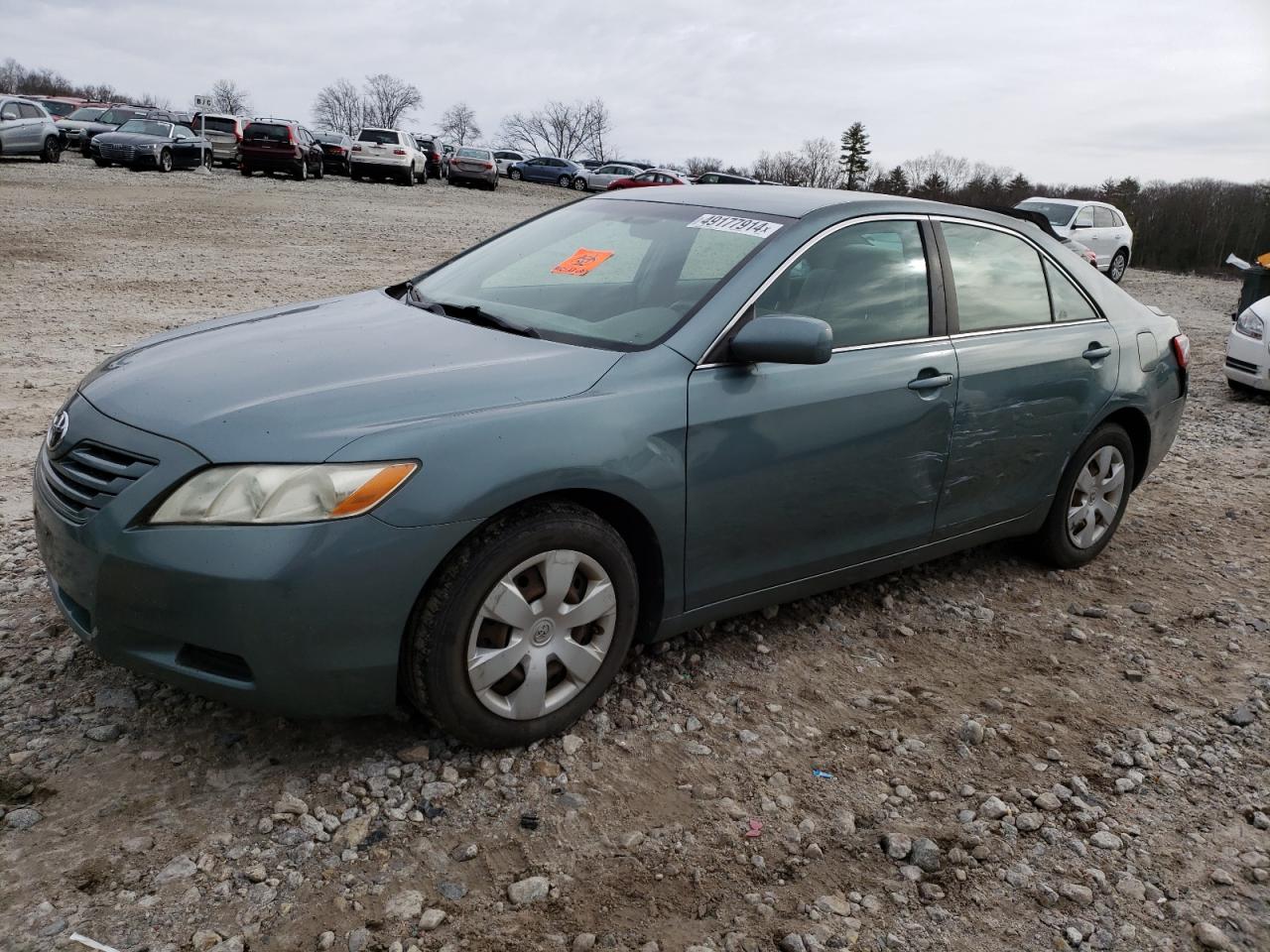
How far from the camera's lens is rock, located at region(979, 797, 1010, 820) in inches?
118

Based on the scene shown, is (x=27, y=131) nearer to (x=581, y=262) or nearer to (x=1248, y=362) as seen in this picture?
(x=1248, y=362)

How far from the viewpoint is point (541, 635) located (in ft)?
9.77

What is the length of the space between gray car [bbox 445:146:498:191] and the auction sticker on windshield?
3561cm

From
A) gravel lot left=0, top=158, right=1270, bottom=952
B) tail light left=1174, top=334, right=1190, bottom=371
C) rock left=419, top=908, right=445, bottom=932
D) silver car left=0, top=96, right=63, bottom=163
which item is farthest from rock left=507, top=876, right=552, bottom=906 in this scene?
silver car left=0, top=96, right=63, bottom=163

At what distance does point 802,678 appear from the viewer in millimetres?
3723

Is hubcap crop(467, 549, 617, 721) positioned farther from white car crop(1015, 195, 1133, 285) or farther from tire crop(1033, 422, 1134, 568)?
white car crop(1015, 195, 1133, 285)

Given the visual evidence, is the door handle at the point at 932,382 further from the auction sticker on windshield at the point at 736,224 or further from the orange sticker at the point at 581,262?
the orange sticker at the point at 581,262

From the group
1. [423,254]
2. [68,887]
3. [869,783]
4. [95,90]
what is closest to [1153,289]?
[423,254]

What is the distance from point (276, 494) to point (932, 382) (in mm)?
2342

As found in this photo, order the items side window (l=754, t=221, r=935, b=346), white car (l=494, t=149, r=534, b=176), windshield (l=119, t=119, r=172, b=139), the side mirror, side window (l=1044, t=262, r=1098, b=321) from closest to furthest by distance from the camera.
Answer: the side mirror
side window (l=754, t=221, r=935, b=346)
side window (l=1044, t=262, r=1098, b=321)
windshield (l=119, t=119, r=172, b=139)
white car (l=494, t=149, r=534, b=176)

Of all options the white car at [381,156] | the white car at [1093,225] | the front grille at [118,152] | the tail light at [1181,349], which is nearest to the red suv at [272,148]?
the white car at [381,156]

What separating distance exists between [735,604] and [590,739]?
26.2 inches

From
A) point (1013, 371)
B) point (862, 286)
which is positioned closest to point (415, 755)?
point (862, 286)

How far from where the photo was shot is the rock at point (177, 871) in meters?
2.48
